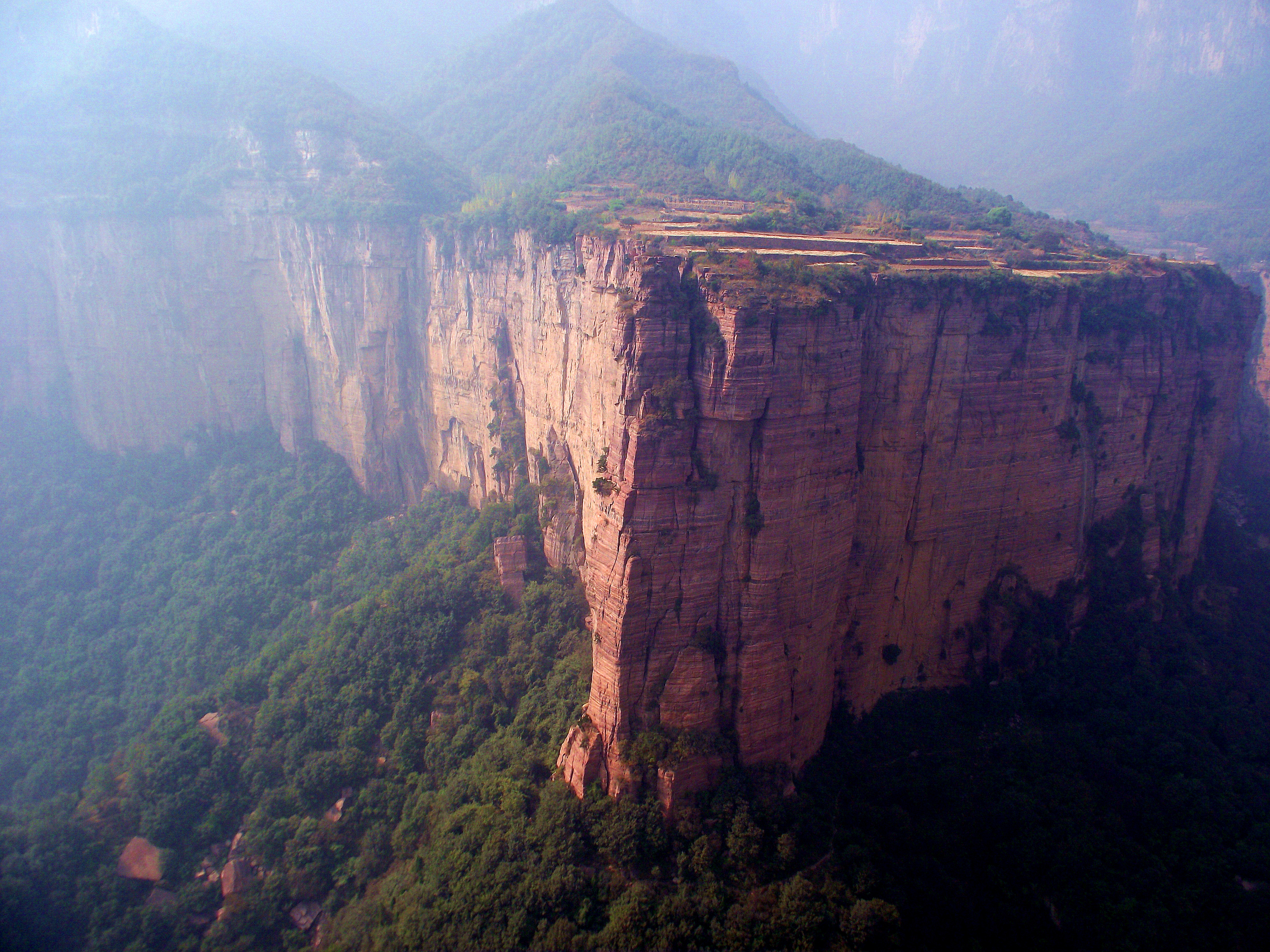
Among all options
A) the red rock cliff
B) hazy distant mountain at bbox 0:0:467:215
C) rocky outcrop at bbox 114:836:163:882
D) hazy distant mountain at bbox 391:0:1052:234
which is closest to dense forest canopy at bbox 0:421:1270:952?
rocky outcrop at bbox 114:836:163:882

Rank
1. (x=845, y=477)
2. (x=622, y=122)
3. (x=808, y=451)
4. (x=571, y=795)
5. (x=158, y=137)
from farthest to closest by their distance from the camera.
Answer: (x=622, y=122) < (x=158, y=137) < (x=845, y=477) < (x=571, y=795) < (x=808, y=451)

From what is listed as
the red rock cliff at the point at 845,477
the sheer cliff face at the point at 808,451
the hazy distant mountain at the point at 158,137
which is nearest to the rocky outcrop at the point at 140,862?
the red rock cliff at the point at 845,477

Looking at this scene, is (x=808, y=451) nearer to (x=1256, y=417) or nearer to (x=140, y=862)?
(x=140, y=862)

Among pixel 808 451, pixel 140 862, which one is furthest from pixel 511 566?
pixel 140 862

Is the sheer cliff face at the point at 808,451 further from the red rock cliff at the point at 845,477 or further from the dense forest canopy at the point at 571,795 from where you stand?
the dense forest canopy at the point at 571,795

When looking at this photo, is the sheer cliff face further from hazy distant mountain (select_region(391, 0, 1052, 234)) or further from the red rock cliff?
hazy distant mountain (select_region(391, 0, 1052, 234))

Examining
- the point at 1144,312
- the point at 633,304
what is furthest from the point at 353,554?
the point at 1144,312
